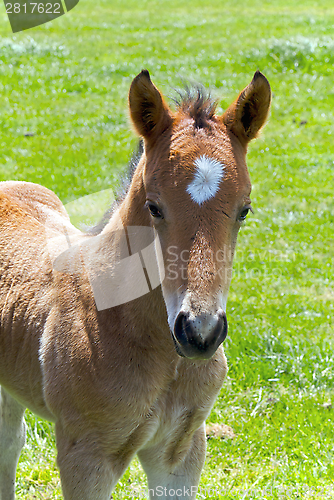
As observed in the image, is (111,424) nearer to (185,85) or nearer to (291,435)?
(185,85)

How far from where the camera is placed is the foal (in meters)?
1.92

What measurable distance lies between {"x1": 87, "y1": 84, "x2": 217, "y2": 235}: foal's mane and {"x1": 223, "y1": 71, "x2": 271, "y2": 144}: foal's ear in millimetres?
89

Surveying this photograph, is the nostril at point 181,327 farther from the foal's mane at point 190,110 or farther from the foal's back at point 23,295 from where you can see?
the foal's back at point 23,295

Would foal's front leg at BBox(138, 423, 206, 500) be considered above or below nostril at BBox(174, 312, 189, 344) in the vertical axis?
below

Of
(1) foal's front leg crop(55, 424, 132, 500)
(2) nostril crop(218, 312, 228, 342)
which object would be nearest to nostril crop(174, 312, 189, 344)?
(2) nostril crop(218, 312, 228, 342)

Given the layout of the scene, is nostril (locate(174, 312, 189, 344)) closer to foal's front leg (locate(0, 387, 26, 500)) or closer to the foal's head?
the foal's head

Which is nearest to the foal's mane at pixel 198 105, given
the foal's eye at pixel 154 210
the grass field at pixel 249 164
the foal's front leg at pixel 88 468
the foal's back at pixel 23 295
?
the grass field at pixel 249 164

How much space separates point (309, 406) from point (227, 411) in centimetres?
58

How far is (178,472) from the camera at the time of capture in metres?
2.58

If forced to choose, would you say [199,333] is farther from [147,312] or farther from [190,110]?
[190,110]

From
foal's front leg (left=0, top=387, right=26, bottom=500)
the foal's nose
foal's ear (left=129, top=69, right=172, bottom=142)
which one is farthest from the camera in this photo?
foal's front leg (left=0, top=387, right=26, bottom=500)

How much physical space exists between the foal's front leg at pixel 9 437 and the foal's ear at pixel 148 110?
1766mm

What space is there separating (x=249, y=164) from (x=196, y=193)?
21.3 ft

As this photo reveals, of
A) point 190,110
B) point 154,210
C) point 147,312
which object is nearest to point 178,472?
point 147,312
